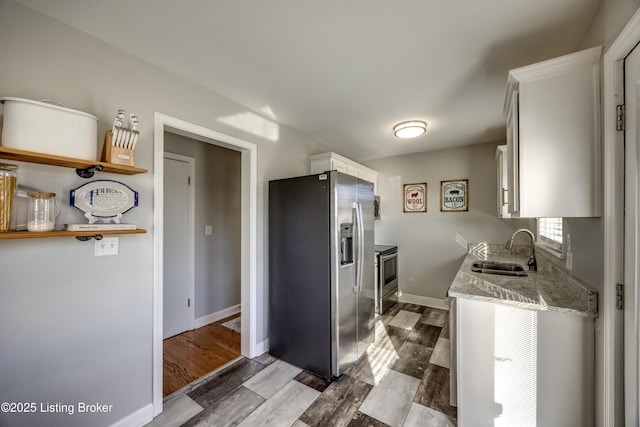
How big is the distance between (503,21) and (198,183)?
3.22m

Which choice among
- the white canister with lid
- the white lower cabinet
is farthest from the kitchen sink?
the white canister with lid

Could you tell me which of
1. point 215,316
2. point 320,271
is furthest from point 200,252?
point 320,271

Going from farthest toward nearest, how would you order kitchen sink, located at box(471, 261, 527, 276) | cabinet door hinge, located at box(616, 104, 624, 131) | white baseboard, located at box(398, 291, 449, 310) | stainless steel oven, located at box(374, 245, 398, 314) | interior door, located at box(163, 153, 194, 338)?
white baseboard, located at box(398, 291, 449, 310) < stainless steel oven, located at box(374, 245, 398, 314) < interior door, located at box(163, 153, 194, 338) < kitchen sink, located at box(471, 261, 527, 276) < cabinet door hinge, located at box(616, 104, 624, 131)

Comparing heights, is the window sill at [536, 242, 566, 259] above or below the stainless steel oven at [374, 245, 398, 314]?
above

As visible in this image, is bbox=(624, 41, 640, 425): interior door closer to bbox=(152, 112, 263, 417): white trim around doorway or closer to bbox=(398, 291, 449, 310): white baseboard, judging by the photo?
bbox=(152, 112, 263, 417): white trim around doorway

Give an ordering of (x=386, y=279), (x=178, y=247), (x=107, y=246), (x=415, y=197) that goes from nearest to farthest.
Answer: (x=107, y=246) < (x=178, y=247) < (x=386, y=279) < (x=415, y=197)

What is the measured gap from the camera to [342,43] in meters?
1.57

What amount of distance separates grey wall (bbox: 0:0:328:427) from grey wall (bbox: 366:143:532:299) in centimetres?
338

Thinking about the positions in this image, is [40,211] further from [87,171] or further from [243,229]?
[243,229]

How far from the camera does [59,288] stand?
139 centimetres

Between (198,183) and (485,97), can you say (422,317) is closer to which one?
(485,97)

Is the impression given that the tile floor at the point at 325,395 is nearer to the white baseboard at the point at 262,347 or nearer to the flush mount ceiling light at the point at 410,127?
the white baseboard at the point at 262,347

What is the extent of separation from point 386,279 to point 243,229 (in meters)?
2.28

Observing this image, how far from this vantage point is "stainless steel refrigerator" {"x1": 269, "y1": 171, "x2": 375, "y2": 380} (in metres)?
2.17
